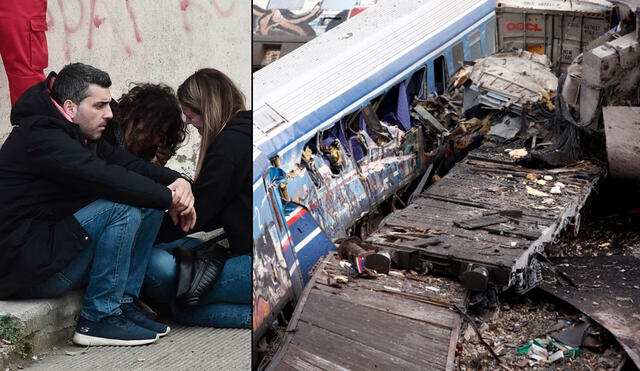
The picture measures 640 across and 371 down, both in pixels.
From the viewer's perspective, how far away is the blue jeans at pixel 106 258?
5.23 meters

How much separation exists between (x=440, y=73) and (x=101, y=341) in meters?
8.78

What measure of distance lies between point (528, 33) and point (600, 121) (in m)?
3.52

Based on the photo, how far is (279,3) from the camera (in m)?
19.0

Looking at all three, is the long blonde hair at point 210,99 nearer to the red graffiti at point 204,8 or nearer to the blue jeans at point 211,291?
the red graffiti at point 204,8

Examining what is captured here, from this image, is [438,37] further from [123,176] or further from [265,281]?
[123,176]

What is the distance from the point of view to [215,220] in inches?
223

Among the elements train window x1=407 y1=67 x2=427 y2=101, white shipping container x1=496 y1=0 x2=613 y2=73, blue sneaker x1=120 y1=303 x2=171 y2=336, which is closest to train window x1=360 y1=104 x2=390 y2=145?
train window x1=407 y1=67 x2=427 y2=101

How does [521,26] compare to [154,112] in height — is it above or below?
below

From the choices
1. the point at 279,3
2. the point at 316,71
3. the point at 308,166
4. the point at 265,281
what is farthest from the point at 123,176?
the point at 279,3

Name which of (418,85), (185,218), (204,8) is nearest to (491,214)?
(418,85)

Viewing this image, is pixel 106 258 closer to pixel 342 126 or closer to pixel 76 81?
pixel 76 81

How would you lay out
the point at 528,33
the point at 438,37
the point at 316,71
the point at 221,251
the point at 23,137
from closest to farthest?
the point at 23,137, the point at 221,251, the point at 316,71, the point at 438,37, the point at 528,33

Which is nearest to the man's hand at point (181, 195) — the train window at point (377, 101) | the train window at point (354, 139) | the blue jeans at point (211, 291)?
the blue jeans at point (211, 291)

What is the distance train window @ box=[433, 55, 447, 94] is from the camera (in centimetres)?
1284
